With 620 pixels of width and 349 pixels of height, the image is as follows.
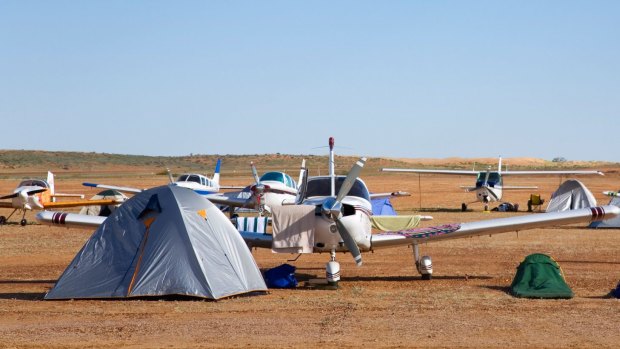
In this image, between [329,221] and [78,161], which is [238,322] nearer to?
[329,221]

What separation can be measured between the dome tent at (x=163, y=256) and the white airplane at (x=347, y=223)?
146 centimetres

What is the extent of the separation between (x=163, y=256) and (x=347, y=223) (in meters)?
3.61

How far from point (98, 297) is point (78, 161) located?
145m

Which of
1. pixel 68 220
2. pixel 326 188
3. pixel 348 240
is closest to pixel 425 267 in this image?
pixel 348 240

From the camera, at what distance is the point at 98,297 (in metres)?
14.5

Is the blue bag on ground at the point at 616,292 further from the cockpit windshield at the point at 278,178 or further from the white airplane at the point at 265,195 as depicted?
the cockpit windshield at the point at 278,178

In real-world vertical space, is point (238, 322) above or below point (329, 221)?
below

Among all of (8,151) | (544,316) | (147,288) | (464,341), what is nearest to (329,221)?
(147,288)

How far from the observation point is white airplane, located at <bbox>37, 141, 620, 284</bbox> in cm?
1647

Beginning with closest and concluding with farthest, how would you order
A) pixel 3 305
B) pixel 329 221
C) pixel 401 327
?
pixel 401 327, pixel 3 305, pixel 329 221

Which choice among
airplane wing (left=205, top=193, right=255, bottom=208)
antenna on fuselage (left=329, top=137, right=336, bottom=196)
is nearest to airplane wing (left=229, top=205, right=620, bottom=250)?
antenna on fuselage (left=329, top=137, right=336, bottom=196)

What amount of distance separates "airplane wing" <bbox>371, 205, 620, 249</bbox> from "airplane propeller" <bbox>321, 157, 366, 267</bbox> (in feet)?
3.19

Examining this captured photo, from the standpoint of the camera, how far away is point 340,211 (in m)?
16.3

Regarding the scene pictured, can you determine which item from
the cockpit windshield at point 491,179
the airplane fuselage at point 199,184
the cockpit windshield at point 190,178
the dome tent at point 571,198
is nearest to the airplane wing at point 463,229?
the dome tent at point 571,198
